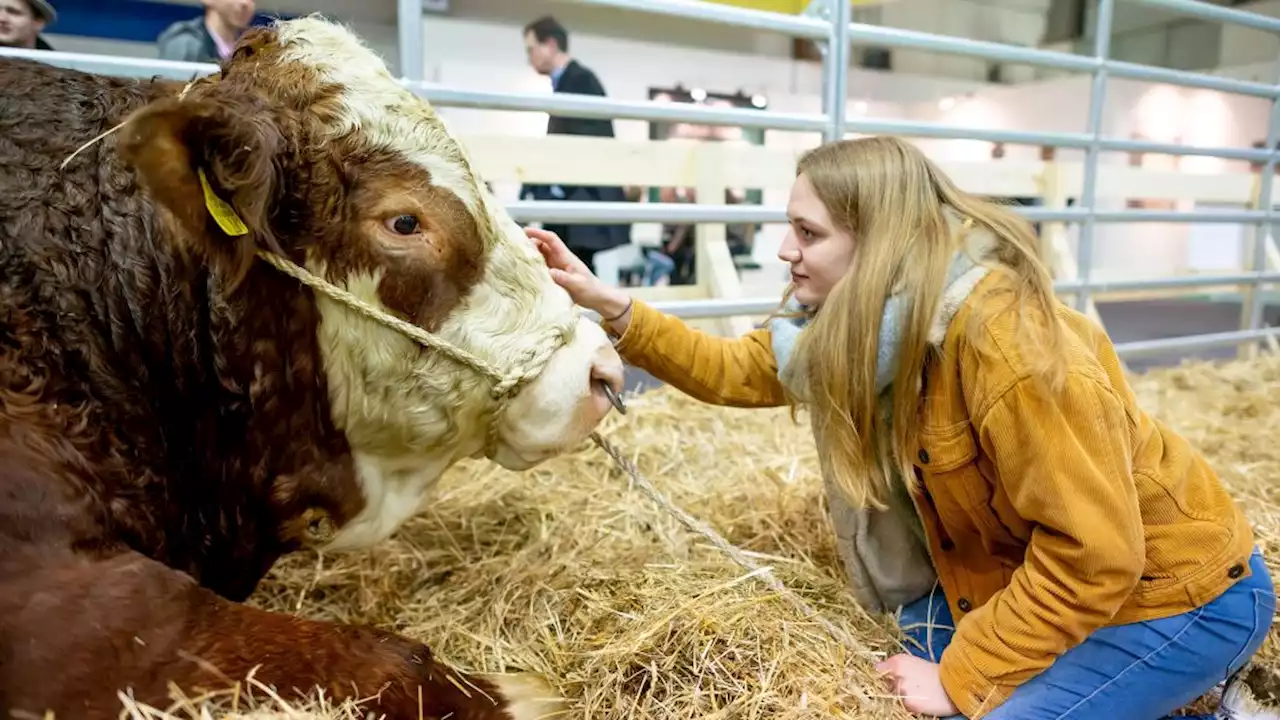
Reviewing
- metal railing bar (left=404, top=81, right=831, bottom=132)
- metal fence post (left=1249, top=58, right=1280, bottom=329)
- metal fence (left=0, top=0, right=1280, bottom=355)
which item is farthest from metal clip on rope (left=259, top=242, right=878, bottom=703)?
metal fence post (left=1249, top=58, right=1280, bottom=329)

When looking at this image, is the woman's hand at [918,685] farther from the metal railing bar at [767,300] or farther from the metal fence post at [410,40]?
the metal fence post at [410,40]

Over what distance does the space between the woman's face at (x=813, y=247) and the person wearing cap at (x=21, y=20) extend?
1.98 m

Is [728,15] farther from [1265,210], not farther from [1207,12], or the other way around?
[1265,210]

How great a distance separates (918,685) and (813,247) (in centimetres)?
80

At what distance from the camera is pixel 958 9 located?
13375 millimetres

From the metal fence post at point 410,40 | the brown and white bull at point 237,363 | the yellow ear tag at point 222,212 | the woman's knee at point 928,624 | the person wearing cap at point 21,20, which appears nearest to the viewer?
the brown and white bull at point 237,363

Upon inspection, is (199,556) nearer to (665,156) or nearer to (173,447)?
(173,447)

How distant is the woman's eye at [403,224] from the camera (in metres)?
1.46

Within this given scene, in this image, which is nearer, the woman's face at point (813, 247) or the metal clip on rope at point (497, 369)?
the metal clip on rope at point (497, 369)

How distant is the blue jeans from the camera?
1563 millimetres

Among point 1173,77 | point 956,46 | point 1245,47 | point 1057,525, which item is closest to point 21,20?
point 1057,525

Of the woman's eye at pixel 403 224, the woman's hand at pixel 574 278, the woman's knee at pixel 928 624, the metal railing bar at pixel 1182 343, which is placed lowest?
the woman's knee at pixel 928 624

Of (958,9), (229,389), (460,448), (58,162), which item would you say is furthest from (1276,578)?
(958,9)

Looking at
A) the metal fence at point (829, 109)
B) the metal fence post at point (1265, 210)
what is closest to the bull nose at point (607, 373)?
the metal fence at point (829, 109)
